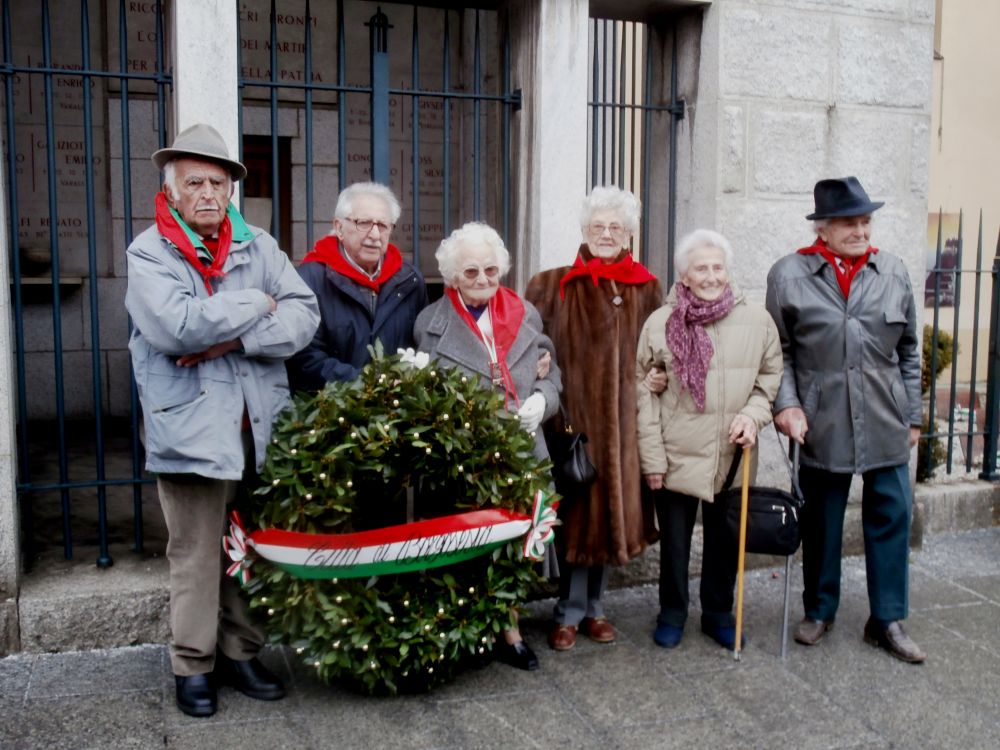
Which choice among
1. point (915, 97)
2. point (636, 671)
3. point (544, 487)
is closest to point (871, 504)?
point (636, 671)

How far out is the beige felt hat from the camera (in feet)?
11.0

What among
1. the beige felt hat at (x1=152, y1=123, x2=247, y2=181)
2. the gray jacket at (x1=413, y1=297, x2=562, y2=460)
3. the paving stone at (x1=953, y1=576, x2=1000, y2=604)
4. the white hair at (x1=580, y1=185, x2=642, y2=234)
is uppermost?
the beige felt hat at (x1=152, y1=123, x2=247, y2=181)

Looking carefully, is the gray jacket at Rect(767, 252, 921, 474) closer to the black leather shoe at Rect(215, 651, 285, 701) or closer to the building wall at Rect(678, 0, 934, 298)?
the building wall at Rect(678, 0, 934, 298)

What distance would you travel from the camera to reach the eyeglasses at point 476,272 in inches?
147

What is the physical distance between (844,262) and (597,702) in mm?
1866

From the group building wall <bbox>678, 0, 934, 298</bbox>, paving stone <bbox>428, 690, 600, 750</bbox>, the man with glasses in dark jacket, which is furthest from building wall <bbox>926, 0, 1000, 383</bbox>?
paving stone <bbox>428, 690, 600, 750</bbox>

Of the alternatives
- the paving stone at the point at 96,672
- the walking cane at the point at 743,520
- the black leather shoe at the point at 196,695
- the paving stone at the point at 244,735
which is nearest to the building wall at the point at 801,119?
the walking cane at the point at 743,520

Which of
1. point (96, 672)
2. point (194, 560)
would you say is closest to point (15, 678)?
point (96, 672)

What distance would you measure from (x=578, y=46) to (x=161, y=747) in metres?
3.22

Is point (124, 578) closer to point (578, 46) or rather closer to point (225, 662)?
point (225, 662)

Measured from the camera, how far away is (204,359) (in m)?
3.35

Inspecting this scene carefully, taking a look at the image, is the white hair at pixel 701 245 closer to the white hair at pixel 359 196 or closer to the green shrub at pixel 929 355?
the white hair at pixel 359 196

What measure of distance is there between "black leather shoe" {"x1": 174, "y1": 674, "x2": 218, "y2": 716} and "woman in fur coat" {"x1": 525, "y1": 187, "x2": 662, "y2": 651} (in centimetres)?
130

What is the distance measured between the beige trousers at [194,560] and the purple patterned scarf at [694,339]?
5.39 feet
